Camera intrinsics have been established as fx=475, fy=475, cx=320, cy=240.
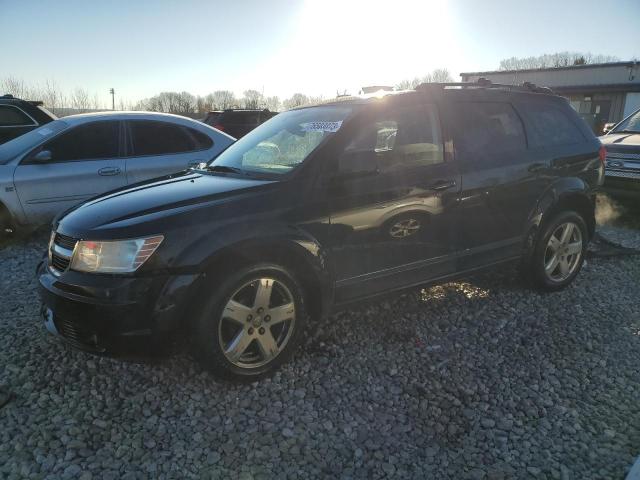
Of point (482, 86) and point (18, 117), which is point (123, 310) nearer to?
point (482, 86)

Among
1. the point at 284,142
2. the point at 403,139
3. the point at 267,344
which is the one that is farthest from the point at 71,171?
the point at 403,139

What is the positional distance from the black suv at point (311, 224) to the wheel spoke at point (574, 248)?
0.19m

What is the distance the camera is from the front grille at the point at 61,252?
2.77m

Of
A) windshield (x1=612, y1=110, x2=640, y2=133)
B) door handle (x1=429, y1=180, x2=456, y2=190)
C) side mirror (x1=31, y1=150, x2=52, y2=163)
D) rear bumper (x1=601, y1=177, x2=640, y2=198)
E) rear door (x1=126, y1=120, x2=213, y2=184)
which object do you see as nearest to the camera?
door handle (x1=429, y1=180, x2=456, y2=190)

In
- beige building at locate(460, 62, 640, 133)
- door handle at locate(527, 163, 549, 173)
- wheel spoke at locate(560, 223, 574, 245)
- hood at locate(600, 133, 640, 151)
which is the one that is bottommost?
wheel spoke at locate(560, 223, 574, 245)

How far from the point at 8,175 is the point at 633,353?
21.1 feet

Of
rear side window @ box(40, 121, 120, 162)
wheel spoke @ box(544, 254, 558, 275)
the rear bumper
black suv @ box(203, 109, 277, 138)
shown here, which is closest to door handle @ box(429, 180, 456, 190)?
wheel spoke @ box(544, 254, 558, 275)

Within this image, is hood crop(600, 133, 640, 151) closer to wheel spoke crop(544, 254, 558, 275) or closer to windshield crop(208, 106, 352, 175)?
wheel spoke crop(544, 254, 558, 275)

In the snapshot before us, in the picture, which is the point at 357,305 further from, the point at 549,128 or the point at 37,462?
the point at 549,128

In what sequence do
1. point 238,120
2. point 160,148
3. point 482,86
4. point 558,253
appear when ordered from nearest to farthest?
point 482,86
point 558,253
point 160,148
point 238,120

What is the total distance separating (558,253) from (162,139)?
4.84 metres

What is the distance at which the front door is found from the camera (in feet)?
10.2

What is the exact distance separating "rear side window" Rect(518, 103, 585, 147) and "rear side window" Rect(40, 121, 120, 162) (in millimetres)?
4735

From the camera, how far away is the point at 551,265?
14.5 feet
